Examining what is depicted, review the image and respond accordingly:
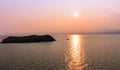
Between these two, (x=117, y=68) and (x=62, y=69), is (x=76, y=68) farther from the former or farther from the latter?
(x=117, y=68)

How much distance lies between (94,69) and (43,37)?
12436cm

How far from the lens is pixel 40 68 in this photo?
3912 centimetres

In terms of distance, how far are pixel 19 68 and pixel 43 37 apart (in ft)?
398

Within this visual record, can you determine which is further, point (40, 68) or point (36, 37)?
point (36, 37)

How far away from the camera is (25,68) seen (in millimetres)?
38969

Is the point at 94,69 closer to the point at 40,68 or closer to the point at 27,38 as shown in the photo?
the point at 40,68

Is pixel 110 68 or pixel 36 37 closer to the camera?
pixel 110 68

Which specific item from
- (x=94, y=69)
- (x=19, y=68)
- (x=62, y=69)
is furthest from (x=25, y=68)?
(x=94, y=69)

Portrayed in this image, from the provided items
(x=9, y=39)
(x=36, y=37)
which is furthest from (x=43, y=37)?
(x=9, y=39)

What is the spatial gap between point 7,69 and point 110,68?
19.8m

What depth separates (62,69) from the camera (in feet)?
124

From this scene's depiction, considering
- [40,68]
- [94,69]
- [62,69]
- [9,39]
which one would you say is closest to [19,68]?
[40,68]

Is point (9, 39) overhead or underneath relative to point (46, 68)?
overhead

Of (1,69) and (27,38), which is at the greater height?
(27,38)
